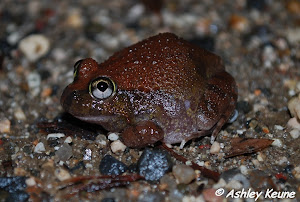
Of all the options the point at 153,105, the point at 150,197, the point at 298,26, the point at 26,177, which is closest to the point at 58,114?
the point at 26,177

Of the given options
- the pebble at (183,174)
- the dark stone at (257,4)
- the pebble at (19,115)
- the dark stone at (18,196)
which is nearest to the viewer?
the dark stone at (18,196)

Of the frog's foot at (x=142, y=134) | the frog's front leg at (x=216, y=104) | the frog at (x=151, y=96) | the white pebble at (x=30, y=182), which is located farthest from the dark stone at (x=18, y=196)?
the frog's front leg at (x=216, y=104)

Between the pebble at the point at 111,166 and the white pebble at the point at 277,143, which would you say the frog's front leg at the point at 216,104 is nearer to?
the white pebble at the point at 277,143

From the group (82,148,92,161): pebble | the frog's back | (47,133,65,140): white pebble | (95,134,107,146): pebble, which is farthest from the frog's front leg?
(47,133,65,140): white pebble

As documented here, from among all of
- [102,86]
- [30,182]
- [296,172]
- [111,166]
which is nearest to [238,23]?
[296,172]

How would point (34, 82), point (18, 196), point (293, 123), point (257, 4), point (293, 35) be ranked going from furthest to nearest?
point (257, 4) < point (293, 35) < point (34, 82) < point (293, 123) < point (18, 196)

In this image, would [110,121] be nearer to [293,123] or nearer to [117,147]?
[117,147]

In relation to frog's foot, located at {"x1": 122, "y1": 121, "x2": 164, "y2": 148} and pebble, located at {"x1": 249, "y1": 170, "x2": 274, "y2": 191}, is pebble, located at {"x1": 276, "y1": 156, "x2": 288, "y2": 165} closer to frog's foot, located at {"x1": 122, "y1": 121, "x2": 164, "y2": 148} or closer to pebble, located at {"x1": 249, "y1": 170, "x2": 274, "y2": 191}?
pebble, located at {"x1": 249, "y1": 170, "x2": 274, "y2": 191}
